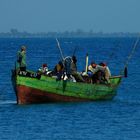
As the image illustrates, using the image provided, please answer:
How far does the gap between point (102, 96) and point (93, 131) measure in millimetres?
8484

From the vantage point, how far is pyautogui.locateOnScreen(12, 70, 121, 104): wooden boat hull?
36938 mm

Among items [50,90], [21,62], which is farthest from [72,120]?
[21,62]

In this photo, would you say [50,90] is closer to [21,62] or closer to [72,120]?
[21,62]

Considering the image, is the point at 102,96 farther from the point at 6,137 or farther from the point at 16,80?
the point at 6,137

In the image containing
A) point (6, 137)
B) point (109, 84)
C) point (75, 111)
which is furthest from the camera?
point (109, 84)

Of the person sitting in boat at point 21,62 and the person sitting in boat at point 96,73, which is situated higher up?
the person sitting in boat at point 21,62

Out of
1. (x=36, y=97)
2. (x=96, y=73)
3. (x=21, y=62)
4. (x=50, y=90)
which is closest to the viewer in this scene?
(x=21, y=62)

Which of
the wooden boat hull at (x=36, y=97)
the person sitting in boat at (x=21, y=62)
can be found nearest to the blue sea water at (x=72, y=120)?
the wooden boat hull at (x=36, y=97)

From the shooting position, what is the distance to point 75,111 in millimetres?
35781

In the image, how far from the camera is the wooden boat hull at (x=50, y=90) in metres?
36.9

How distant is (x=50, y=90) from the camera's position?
37.4 m

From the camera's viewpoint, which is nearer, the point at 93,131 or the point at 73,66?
the point at 93,131

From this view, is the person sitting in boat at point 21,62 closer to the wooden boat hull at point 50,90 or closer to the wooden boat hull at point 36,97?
the wooden boat hull at point 50,90

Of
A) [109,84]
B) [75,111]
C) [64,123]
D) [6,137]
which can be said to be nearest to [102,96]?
[109,84]
